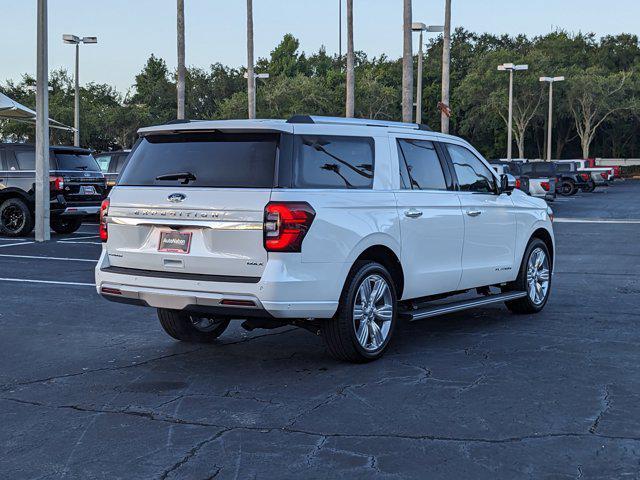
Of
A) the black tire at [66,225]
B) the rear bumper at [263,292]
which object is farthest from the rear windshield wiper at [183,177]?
the black tire at [66,225]

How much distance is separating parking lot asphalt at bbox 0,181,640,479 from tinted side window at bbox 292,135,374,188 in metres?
1.44

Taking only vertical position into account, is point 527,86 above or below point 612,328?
above

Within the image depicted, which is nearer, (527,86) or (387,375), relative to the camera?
(387,375)

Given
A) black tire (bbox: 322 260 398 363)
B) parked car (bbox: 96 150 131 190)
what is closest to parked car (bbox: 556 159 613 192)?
parked car (bbox: 96 150 131 190)

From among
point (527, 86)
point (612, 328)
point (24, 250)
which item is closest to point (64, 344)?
point (612, 328)

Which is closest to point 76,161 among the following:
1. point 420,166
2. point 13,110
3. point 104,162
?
point 104,162

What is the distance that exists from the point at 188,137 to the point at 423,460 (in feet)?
11.3

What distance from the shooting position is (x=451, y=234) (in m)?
8.60

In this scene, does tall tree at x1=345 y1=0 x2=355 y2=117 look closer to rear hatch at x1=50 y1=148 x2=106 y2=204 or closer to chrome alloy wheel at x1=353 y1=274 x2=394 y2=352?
rear hatch at x1=50 y1=148 x2=106 y2=204

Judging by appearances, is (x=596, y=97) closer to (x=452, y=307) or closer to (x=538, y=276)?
(x=538, y=276)

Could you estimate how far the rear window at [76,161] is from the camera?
19.9 m

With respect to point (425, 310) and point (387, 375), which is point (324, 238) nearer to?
point (387, 375)

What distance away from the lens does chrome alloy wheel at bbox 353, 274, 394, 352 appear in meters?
7.43

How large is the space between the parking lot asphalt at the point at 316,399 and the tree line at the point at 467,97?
208 feet
